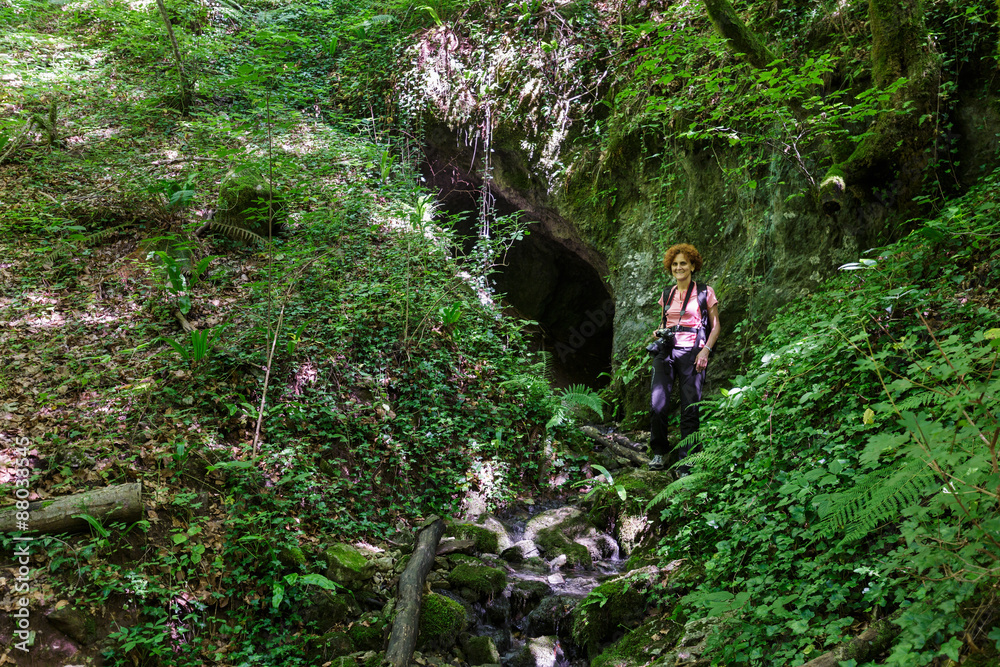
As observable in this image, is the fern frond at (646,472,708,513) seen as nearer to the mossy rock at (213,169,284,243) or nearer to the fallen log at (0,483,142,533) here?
the fallen log at (0,483,142,533)

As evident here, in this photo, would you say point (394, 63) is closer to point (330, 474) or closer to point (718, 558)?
point (330, 474)

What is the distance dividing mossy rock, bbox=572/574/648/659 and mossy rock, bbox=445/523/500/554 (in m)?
1.18

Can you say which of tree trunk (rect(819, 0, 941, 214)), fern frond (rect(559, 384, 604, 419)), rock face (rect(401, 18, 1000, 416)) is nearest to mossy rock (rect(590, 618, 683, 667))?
fern frond (rect(559, 384, 604, 419))

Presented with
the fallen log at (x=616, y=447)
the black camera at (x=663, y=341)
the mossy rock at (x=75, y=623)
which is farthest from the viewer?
the fallen log at (x=616, y=447)

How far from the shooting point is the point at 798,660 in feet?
7.29

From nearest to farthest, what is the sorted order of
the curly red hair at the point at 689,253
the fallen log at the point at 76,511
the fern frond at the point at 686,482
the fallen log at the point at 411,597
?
the fallen log at the point at 76,511
the fallen log at the point at 411,597
the fern frond at the point at 686,482
the curly red hair at the point at 689,253

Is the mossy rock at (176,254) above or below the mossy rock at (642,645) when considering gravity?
above

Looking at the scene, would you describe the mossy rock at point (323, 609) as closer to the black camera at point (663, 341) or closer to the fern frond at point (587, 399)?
the black camera at point (663, 341)

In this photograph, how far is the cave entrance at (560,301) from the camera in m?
11.6

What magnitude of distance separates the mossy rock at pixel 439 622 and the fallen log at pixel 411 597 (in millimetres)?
66

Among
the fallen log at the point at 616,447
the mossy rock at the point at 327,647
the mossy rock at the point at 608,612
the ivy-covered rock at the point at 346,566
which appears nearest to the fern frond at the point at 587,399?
the fallen log at the point at 616,447

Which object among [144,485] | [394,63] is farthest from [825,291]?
[394,63]

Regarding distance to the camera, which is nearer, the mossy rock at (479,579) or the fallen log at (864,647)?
the fallen log at (864,647)

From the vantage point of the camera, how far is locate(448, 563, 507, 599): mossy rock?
417cm
